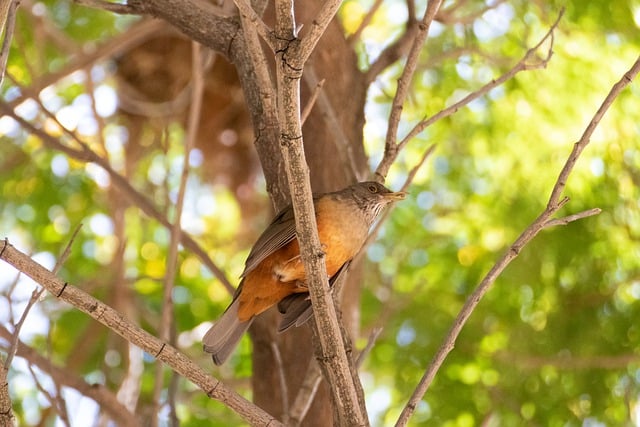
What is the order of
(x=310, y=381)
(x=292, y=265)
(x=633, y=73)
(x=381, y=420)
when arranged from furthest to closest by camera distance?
1. (x=381, y=420)
2. (x=292, y=265)
3. (x=310, y=381)
4. (x=633, y=73)

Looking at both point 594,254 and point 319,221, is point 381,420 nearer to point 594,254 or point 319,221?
point 594,254

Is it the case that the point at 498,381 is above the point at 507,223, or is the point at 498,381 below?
below

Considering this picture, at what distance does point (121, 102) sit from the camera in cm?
782

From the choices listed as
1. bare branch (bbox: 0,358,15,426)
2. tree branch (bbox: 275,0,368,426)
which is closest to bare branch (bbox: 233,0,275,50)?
tree branch (bbox: 275,0,368,426)

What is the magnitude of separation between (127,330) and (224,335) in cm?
155

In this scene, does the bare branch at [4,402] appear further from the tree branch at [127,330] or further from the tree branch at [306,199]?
the tree branch at [306,199]

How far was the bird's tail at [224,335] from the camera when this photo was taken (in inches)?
155

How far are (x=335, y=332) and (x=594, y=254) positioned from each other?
3166 mm

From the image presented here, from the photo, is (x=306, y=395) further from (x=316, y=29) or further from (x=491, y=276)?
(x=316, y=29)

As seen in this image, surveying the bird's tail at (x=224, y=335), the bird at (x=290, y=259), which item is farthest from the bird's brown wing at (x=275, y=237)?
the bird's tail at (x=224, y=335)

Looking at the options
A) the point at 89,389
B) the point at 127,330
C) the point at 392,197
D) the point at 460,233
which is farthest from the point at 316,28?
the point at 460,233

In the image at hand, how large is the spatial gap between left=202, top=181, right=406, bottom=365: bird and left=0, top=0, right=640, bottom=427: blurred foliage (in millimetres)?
1143

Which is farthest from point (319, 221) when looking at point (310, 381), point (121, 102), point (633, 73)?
point (121, 102)

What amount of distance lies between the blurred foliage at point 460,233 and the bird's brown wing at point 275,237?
1146mm
